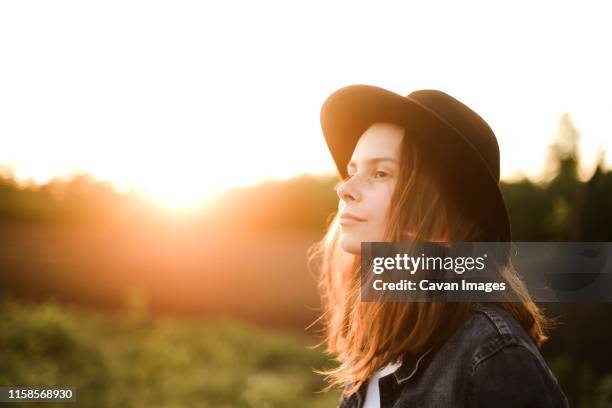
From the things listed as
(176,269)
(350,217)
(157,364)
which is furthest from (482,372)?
(176,269)

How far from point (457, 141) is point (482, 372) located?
0.66 meters

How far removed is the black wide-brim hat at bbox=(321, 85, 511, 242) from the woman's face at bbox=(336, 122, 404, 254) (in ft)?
0.28

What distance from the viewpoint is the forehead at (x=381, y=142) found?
63.4 inches

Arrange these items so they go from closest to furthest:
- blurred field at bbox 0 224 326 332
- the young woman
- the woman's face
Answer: the young woman
the woman's face
blurred field at bbox 0 224 326 332

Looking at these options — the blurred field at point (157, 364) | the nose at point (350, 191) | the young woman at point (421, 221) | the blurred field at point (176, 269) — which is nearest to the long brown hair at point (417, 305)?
the young woman at point (421, 221)

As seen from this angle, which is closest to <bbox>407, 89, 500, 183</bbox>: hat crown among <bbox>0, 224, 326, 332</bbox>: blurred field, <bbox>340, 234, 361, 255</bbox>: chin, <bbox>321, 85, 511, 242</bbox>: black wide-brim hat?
<bbox>321, 85, 511, 242</bbox>: black wide-brim hat

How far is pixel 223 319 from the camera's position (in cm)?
914

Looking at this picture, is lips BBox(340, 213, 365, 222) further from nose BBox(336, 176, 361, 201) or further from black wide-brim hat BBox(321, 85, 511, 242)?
black wide-brim hat BBox(321, 85, 511, 242)

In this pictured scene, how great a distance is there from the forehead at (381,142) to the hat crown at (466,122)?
12 cm

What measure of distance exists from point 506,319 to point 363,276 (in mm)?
545

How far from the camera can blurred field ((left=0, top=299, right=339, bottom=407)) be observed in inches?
Answer: 221

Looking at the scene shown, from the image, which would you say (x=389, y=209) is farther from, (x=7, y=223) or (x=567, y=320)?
(x=7, y=223)

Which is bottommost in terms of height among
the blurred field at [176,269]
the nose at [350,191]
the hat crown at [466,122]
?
the nose at [350,191]

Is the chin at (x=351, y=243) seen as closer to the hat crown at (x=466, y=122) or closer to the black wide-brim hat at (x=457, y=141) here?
the black wide-brim hat at (x=457, y=141)
